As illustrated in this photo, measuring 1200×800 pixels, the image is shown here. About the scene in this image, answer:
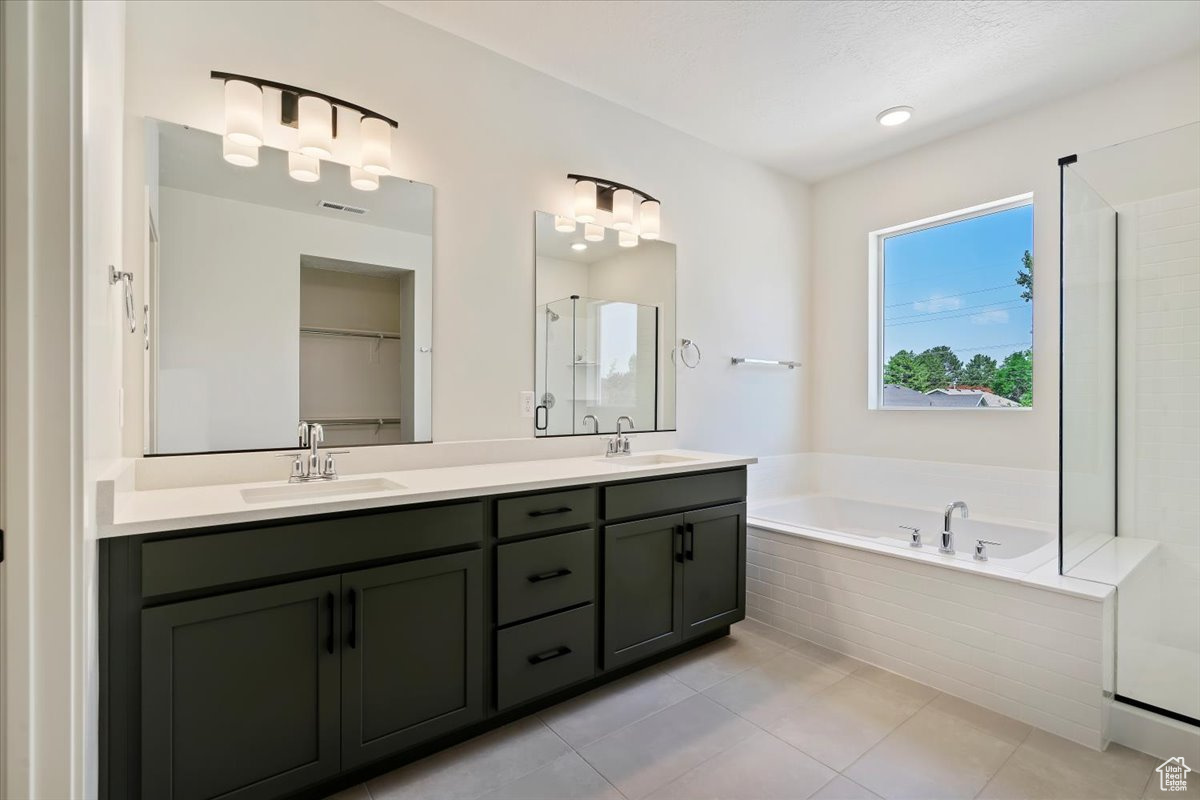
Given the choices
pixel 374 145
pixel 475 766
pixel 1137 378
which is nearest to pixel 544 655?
pixel 475 766

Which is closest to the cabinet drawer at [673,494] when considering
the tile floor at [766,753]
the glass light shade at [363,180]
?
the tile floor at [766,753]

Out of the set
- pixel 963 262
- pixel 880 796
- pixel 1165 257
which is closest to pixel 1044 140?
pixel 963 262

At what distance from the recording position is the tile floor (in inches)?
63.6

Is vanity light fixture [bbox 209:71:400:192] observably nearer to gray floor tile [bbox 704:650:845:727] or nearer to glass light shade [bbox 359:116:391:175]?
glass light shade [bbox 359:116:391:175]

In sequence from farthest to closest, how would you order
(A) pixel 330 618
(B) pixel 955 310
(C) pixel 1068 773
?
(B) pixel 955 310 < (C) pixel 1068 773 < (A) pixel 330 618

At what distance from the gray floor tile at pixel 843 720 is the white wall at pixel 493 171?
1.43 metres

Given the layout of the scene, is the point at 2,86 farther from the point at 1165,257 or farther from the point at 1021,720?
Answer: the point at 1165,257

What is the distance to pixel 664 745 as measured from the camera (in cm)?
183

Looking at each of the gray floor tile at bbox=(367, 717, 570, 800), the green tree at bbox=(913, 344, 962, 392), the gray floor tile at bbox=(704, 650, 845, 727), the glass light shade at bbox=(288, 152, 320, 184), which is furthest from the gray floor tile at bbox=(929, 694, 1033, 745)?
the glass light shade at bbox=(288, 152, 320, 184)

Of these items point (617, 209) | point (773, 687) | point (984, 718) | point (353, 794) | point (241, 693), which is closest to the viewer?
point (241, 693)

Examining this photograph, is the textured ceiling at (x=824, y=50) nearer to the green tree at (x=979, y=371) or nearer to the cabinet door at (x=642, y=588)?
the green tree at (x=979, y=371)

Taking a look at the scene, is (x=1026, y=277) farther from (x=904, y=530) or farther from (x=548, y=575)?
(x=548, y=575)

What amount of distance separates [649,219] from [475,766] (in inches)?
96.4

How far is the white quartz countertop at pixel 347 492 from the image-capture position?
1.26 metres
